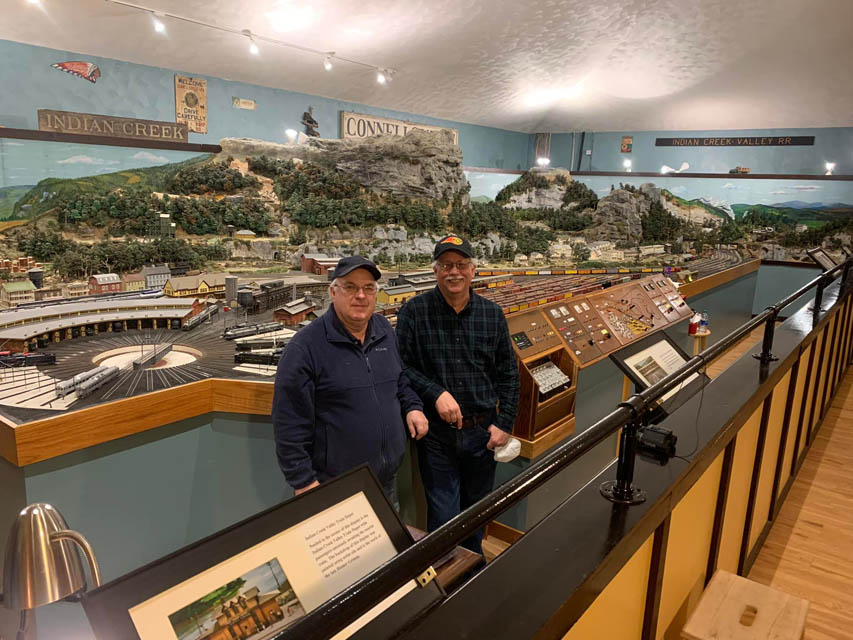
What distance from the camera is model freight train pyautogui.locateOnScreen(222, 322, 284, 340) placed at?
4047 mm

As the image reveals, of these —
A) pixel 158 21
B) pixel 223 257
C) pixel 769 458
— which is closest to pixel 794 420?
pixel 769 458

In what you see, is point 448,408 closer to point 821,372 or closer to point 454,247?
point 454,247

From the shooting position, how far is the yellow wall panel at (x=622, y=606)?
1.38m

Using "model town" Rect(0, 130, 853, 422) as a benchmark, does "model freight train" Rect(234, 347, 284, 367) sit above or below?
below

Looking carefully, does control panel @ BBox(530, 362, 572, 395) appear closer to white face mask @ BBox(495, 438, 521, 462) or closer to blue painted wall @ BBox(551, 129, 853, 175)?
white face mask @ BBox(495, 438, 521, 462)

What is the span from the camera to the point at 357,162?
716 cm

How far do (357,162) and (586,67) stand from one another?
758 centimetres

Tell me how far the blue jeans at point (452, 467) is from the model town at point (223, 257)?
114 centimetres

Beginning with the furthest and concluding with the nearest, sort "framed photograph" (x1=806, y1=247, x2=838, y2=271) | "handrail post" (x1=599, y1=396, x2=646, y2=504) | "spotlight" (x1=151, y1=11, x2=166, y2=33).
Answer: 1. "spotlight" (x1=151, y1=11, x2=166, y2=33)
2. "framed photograph" (x1=806, y1=247, x2=838, y2=271)
3. "handrail post" (x1=599, y1=396, x2=646, y2=504)

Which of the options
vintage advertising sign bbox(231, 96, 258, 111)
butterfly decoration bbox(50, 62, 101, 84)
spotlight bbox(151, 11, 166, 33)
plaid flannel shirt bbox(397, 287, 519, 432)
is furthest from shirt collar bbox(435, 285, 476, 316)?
vintage advertising sign bbox(231, 96, 258, 111)

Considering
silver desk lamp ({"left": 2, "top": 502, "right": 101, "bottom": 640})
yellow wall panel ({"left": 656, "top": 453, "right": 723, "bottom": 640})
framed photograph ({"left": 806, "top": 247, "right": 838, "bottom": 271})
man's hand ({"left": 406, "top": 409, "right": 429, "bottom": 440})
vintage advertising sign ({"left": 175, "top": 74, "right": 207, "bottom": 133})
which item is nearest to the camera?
silver desk lamp ({"left": 2, "top": 502, "right": 101, "bottom": 640})

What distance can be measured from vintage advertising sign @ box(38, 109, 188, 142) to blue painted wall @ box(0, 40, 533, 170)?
40.3 inches

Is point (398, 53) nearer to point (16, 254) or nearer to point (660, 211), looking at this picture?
point (660, 211)

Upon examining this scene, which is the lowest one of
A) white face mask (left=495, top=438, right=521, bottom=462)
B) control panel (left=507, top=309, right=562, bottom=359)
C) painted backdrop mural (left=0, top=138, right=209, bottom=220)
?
white face mask (left=495, top=438, right=521, bottom=462)
